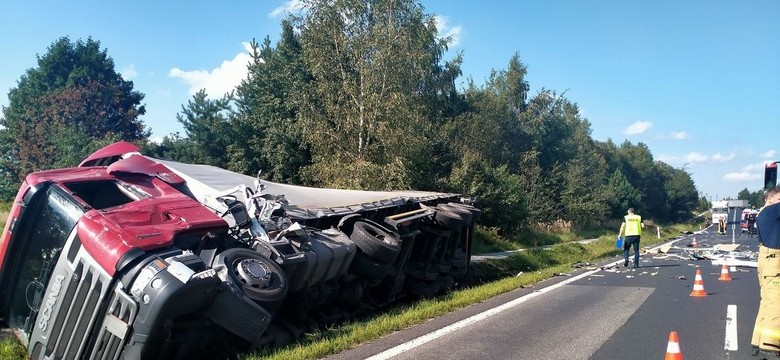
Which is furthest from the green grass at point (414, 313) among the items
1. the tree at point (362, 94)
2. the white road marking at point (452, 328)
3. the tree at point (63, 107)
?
the tree at point (63, 107)

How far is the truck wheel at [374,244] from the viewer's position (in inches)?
297

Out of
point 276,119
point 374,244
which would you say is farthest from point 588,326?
point 276,119

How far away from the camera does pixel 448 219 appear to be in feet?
32.8

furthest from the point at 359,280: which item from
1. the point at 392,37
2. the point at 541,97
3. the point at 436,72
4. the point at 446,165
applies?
the point at 541,97

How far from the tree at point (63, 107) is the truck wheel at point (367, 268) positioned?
92.1 ft

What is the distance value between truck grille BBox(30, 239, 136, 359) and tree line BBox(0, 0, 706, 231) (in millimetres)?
16478

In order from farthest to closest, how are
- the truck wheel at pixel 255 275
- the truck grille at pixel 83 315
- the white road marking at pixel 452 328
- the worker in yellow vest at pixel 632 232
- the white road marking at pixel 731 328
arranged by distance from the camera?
the worker in yellow vest at pixel 632 232 < the white road marking at pixel 731 328 < the white road marking at pixel 452 328 < the truck wheel at pixel 255 275 < the truck grille at pixel 83 315

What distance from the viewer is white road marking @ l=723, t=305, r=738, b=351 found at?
233 inches

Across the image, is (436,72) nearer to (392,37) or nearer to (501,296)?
(392,37)

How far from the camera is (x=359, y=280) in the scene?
789 cm

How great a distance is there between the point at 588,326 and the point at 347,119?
16.8 meters

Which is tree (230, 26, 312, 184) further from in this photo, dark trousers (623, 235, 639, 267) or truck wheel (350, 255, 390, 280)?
truck wheel (350, 255, 390, 280)

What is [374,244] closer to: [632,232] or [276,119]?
[632,232]

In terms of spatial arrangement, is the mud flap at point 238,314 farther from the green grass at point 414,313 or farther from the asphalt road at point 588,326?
the asphalt road at point 588,326
